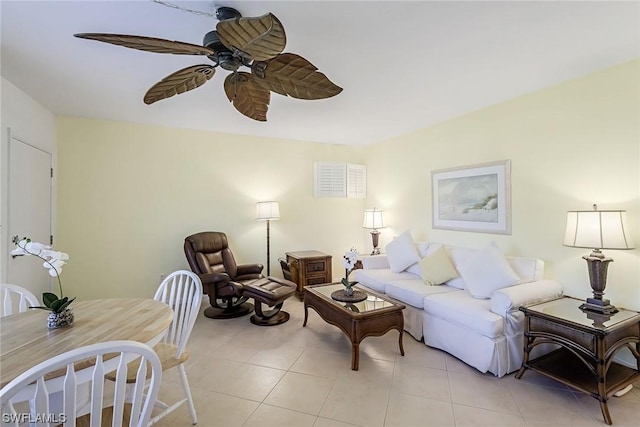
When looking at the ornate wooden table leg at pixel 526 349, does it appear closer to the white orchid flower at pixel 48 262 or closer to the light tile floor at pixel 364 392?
the light tile floor at pixel 364 392

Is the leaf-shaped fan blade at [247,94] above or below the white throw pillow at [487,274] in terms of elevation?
above

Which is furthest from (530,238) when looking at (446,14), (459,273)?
(446,14)

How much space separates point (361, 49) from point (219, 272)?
117 inches

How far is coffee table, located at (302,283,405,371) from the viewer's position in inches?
97.3

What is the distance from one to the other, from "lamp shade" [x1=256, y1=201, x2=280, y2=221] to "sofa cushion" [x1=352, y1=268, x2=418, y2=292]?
58.3 inches

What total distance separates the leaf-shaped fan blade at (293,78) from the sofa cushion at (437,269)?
234cm

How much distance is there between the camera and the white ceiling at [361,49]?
1.75m

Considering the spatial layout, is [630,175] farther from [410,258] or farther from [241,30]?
[241,30]

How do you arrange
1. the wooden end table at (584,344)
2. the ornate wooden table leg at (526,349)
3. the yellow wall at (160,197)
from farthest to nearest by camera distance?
the yellow wall at (160,197), the ornate wooden table leg at (526,349), the wooden end table at (584,344)

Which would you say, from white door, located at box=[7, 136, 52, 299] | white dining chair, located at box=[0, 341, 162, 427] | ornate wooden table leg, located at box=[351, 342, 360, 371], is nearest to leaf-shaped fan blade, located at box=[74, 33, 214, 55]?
white dining chair, located at box=[0, 341, 162, 427]

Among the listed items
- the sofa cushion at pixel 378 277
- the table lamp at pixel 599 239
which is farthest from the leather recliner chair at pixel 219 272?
the table lamp at pixel 599 239

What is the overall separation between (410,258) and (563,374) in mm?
1827

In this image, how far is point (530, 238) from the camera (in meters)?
3.02

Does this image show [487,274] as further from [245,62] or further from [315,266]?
[245,62]
